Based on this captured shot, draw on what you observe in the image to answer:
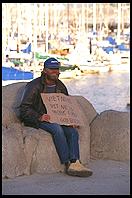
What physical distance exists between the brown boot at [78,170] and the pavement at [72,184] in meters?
0.05

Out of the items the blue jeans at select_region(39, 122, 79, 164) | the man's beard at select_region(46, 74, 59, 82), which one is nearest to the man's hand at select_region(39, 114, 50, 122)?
the blue jeans at select_region(39, 122, 79, 164)

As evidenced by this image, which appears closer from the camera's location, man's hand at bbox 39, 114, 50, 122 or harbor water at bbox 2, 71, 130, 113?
man's hand at bbox 39, 114, 50, 122

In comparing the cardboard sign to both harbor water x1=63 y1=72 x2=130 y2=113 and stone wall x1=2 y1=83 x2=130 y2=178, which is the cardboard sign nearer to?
stone wall x1=2 y1=83 x2=130 y2=178

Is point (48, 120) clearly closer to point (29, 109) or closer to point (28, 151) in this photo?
point (29, 109)

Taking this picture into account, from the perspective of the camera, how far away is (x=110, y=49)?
43.3m

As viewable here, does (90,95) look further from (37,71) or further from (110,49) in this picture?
(110,49)

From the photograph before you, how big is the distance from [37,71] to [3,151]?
76.1 feet

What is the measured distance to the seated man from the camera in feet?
20.8

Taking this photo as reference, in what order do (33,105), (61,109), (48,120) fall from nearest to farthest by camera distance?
(48,120) → (33,105) → (61,109)

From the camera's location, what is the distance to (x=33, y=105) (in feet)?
21.8

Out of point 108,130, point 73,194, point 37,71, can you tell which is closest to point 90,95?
point 37,71

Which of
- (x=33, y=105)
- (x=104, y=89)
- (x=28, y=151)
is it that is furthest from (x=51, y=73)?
(x=104, y=89)

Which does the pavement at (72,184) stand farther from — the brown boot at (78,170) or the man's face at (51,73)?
the man's face at (51,73)

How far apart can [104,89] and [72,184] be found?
18.1m
